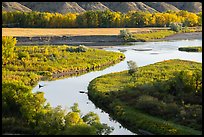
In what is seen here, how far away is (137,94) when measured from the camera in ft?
128

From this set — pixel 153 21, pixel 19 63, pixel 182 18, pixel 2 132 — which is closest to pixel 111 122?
pixel 2 132

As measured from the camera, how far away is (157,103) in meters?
35.1

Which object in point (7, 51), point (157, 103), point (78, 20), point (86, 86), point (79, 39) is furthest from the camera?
point (78, 20)

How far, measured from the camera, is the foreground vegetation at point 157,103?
32.1 m

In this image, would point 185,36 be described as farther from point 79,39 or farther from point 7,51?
point 7,51

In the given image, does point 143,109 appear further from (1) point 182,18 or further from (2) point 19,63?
(1) point 182,18

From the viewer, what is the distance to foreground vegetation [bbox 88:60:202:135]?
32.1m

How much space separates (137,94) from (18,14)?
9131 centimetres

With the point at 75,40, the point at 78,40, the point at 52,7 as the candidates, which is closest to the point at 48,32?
the point at 75,40

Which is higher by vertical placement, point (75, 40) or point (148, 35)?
point (148, 35)

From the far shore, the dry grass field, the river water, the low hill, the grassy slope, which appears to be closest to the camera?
the grassy slope

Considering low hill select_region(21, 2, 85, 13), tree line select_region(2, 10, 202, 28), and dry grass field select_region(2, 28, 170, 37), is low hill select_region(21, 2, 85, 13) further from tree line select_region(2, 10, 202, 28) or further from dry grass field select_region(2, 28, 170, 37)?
dry grass field select_region(2, 28, 170, 37)

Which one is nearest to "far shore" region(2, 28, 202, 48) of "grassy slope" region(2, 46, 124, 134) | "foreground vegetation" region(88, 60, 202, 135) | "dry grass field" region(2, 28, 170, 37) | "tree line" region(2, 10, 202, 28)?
"dry grass field" region(2, 28, 170, 37)

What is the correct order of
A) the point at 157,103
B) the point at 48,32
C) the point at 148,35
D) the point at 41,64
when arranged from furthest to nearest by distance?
1. the point at 48,32
2. the point at 148,35
3. the point at 41,64
4. the point at 157,103
